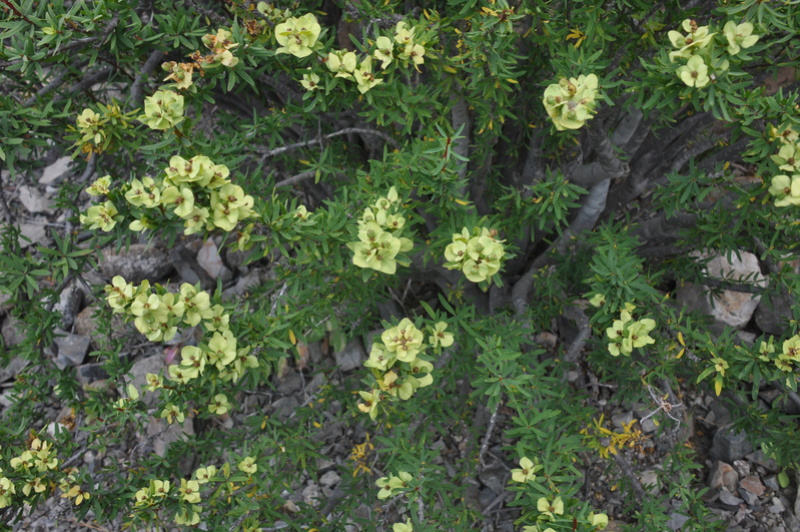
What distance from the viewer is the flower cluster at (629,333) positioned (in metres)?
1.99

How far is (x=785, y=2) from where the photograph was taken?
1.67 meters

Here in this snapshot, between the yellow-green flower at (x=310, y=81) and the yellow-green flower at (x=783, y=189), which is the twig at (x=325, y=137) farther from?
the yellow-green flower at (x=783, y=189)

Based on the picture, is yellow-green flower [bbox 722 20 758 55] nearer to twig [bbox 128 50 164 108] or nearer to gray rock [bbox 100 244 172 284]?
twig [bbox 128 50 164 108]

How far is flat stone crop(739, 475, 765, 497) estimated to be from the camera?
111 inches

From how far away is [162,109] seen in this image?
6.03ft

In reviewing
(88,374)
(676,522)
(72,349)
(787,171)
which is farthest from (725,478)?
(72,349)

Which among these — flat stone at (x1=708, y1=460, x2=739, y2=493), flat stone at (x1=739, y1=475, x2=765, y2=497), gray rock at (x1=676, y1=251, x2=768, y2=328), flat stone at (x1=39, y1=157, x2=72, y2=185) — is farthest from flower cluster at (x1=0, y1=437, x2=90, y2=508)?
flat stone at (x1=39, y1=157, x2=72, y2=185)

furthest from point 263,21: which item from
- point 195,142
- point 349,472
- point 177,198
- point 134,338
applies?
point 134,338

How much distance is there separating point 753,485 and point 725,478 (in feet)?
0.39

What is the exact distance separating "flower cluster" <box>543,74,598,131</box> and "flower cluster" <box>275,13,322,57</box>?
0.66m

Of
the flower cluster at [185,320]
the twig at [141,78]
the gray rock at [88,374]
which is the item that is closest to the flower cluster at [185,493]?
the flower cluster at [185,320]

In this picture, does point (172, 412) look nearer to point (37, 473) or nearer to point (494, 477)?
point (37, 473)

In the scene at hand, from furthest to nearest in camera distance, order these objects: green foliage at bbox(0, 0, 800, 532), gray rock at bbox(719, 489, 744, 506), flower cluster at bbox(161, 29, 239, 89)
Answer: gray rock at bbox(719, 489, 744, 506) → flower cluster at bbox(161, 29, 239, 89) → green foliage at bbox(0, 0, 800, 532)

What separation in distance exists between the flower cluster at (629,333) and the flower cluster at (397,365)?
63 cm
